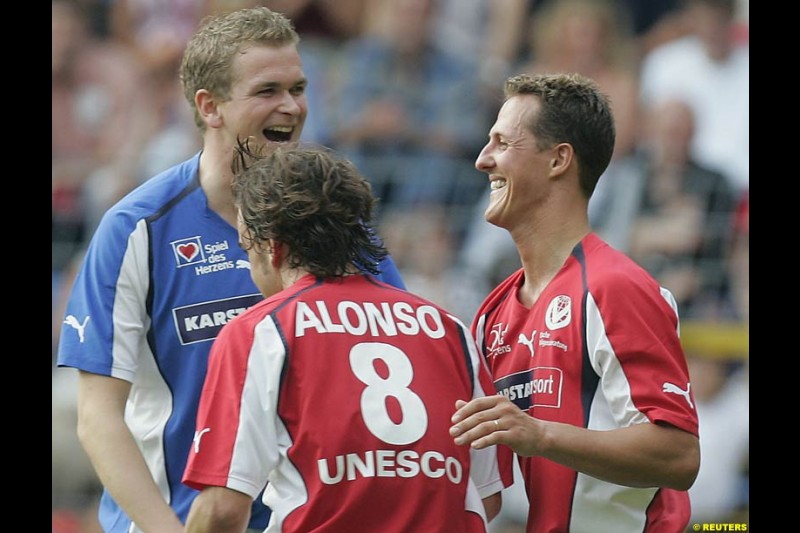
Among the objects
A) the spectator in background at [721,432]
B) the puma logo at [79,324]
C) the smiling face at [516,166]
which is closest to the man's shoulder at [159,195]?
the puma logo at [79,324]

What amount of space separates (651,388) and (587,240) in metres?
0.61

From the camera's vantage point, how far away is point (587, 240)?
3752 mm

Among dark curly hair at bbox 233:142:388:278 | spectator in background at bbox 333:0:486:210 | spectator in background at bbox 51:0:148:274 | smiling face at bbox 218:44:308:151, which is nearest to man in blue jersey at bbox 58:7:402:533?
smiling face at bbox 218:44:308:151

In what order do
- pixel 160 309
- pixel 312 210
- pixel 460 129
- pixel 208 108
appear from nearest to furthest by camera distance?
pixel 312 210, pixel 160 309, pixel 208 108, pixel 460 129

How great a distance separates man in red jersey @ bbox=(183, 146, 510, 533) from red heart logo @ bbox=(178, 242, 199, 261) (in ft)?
2.52

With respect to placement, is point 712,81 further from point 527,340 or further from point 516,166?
point 527,340

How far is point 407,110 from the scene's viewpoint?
10062mm

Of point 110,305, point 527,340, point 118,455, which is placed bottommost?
point 118,455

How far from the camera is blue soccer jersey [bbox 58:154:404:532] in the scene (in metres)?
3.80

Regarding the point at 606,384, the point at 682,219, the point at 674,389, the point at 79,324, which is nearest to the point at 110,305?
the point at 79,324

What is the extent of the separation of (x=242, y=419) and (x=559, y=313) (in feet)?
3.48

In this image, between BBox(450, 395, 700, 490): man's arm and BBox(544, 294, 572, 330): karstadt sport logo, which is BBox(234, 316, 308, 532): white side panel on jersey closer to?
BBox(450, 395, 700, 490): man's arm
